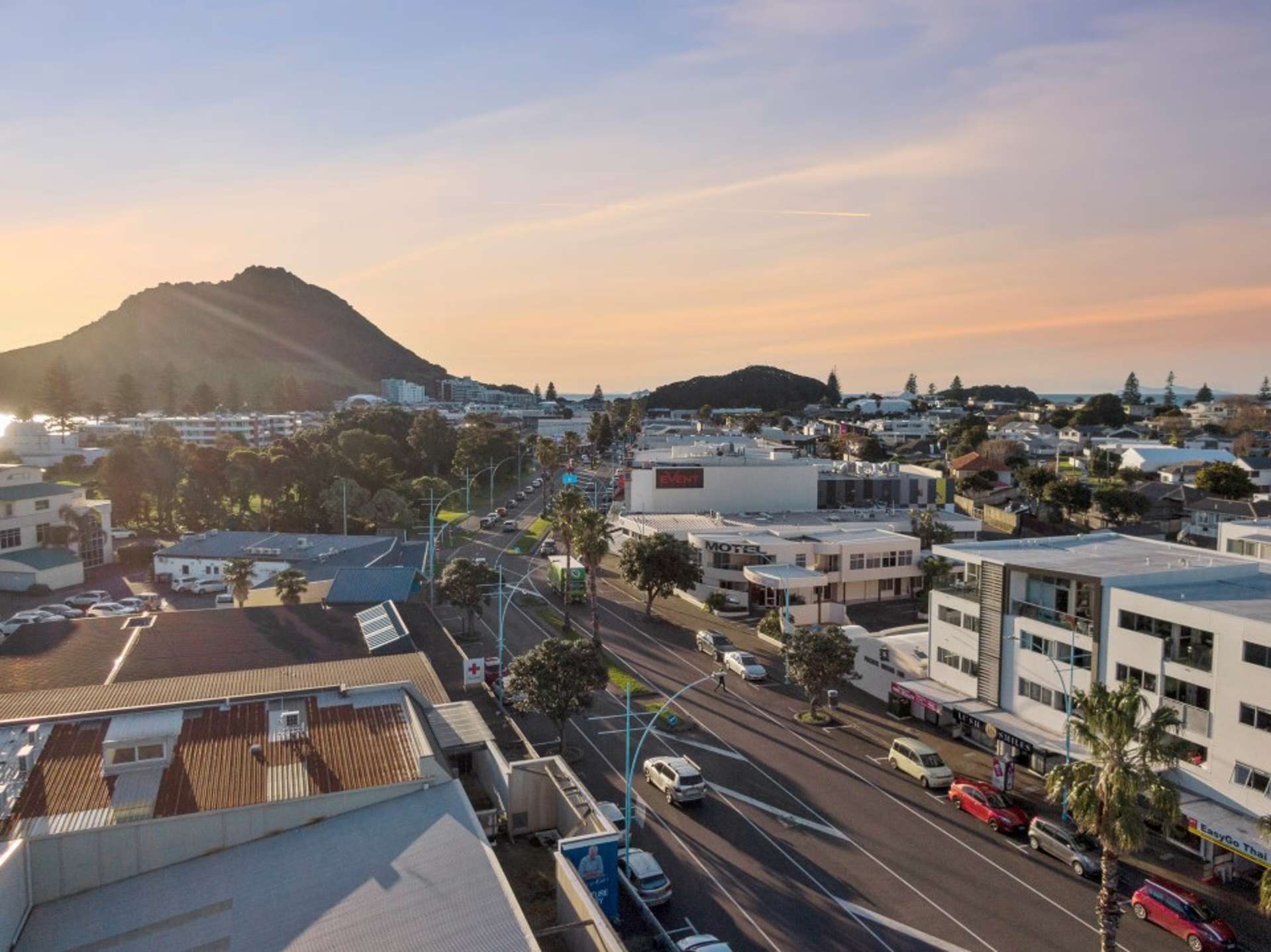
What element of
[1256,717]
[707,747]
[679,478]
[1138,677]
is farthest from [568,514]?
[1256,717]

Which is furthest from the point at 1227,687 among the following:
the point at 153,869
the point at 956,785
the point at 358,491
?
the point at 358,491

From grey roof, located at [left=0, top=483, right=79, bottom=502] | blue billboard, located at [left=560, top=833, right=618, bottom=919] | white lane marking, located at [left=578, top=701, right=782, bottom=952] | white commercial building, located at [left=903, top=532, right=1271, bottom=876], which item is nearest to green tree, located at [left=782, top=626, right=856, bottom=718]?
white commercial building, located at [left=903, top=532, right=1271, bottom=876]

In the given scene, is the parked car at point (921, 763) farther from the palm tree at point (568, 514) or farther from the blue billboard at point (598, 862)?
the palm tree at point (568, 514)

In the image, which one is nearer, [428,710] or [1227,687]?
[1227,687]

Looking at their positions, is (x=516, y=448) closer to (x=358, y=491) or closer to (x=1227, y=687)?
(x=358, y=491)

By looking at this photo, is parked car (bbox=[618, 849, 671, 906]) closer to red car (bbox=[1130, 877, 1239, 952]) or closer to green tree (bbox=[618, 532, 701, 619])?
red car (bbox=[1130, 877, 1239, 952])

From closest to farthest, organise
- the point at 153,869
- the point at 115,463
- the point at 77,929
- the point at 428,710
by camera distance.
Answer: the point at 77,929
the point at 153,869
the point at 428,710
the point at 115,463

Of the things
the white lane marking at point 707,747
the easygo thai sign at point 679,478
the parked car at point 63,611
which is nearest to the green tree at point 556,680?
the white lane marking at point 707,747
